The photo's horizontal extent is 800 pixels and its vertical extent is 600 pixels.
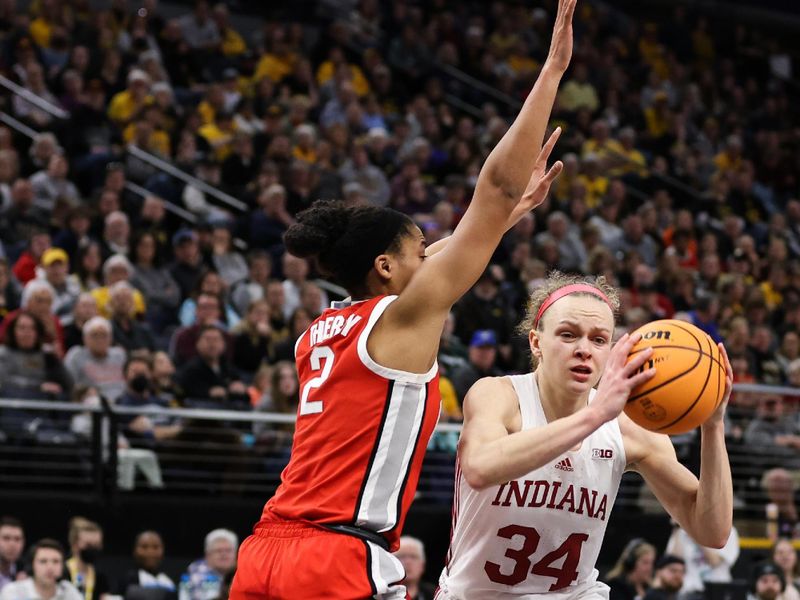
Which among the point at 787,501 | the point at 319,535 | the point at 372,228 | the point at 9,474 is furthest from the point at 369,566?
the point at 787,501

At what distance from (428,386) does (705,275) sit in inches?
482

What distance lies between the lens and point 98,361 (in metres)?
10.5

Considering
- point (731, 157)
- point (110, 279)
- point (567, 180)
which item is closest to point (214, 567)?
point (110, 279)

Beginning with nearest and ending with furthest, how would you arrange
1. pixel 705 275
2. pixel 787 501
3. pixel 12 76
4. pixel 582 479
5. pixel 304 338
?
1. pixel 304 338
2. pixel 582 479
3. pixel 787 501
4. pixel 12 76
5. pixel 705 275

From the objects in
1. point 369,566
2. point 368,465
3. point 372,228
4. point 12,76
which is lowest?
point 369,566

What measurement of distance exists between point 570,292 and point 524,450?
3.37 ft

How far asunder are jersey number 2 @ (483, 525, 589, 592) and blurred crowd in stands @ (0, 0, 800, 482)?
5522mm

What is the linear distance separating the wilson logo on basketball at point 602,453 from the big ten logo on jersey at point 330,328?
1.31 m

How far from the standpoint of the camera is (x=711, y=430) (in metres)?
4.67

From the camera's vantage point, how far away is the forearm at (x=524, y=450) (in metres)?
4.02

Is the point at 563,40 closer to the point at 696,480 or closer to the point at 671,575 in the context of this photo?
the point at 696,480

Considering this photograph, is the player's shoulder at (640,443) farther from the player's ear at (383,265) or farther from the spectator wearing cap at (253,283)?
the spectator wearing cap at (253,283)

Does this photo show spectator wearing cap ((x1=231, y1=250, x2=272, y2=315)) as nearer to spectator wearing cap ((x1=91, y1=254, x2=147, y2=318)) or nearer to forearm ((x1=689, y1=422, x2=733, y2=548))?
spectator wearing cap ((x1=91, y1=254, x2=147, y2=318))

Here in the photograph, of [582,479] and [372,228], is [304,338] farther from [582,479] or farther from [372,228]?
[582,479]
